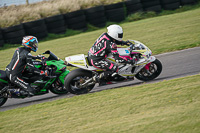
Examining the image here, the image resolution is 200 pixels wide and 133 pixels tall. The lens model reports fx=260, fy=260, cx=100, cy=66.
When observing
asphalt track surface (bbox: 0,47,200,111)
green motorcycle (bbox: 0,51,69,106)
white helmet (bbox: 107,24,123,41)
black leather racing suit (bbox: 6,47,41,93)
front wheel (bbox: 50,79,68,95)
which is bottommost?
asphalt track surface (bbox: 0,47,200,111)

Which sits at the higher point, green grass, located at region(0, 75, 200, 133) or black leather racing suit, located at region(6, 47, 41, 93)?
black leather racing suit, located at region(6, 47, 41, 93)

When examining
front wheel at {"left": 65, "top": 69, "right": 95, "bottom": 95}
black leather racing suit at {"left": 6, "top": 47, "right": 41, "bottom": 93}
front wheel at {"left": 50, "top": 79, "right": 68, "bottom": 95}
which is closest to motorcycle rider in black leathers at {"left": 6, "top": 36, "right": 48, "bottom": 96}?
black leather racing suit at {"left": 6, "top": 47, "right": 41, "bottom": 93}

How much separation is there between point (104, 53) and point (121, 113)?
84.0 inches

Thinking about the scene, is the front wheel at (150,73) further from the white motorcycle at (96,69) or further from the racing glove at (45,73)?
the racing glove at (45,73)

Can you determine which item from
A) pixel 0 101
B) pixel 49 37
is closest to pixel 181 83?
pixel 0 101

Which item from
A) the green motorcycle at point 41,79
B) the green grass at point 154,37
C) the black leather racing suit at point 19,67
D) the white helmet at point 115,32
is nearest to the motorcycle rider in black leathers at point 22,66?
the black leather racing suit at point 19,67

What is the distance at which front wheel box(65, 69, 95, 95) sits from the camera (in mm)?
6570

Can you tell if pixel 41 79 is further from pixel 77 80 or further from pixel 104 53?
pixel 104 53

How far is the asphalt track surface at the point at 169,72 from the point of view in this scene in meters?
7.03

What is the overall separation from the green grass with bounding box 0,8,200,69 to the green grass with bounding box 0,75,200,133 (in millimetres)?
4597

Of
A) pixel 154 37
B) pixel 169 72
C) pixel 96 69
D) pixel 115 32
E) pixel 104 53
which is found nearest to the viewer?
pixel 115 32

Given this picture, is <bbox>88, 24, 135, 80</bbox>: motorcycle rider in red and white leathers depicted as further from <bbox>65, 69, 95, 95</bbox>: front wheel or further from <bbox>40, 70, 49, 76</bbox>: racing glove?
<bbox>40, 70, 49, 76</bbox>: racing glove

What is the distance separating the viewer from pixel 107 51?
21.9 feet

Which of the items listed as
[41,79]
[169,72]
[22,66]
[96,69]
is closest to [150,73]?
[169,72]
